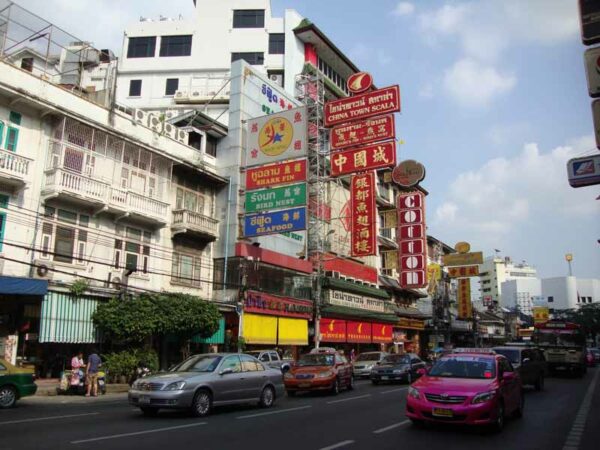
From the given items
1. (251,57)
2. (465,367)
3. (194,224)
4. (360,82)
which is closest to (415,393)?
(465,367)

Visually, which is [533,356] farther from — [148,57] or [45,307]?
[148,57]

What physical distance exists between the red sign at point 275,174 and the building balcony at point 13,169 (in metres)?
11.2

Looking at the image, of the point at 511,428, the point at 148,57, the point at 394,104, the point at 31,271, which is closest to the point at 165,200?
the point at 31,271

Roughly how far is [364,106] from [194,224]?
36.5 ft

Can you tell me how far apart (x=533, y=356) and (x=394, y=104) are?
14389 mm

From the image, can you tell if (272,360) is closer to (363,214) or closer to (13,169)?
(363,214)

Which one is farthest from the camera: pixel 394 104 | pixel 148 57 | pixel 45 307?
pixel 148 57

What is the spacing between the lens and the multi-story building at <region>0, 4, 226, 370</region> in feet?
66.1

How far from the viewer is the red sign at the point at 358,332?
133 feet

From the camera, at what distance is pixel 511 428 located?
11297 mm

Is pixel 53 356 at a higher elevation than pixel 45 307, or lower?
lower

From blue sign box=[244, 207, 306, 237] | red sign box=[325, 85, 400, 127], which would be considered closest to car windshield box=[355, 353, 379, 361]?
blue sign box=[244, 207, 306, 237]

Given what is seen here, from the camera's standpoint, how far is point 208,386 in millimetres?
12930

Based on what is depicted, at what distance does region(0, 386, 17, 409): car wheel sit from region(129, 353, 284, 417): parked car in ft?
14.4
